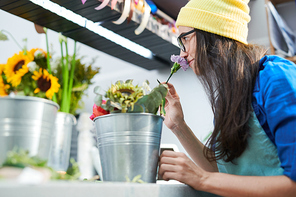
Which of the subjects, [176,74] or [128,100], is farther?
[176,74]

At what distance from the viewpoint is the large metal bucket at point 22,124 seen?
18.5 inches

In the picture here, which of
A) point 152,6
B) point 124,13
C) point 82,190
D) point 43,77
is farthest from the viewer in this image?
point 152,6

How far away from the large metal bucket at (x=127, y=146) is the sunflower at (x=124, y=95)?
0.04 meters

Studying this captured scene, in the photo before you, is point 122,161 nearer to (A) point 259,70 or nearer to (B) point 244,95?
(B) point 244,95

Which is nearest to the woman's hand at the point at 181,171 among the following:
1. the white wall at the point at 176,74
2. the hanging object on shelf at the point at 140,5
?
the hanging object on shelf at the point at 140,5

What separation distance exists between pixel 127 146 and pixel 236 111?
34cm

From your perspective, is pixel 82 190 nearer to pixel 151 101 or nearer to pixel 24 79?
pixel 151 101

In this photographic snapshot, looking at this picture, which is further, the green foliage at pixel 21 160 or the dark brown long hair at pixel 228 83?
the dark brown long hair at pixel 228 83

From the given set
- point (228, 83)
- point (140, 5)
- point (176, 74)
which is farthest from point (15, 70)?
point (176, 74)

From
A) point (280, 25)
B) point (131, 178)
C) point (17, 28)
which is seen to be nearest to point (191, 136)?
point (131, 178)

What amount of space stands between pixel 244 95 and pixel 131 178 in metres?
0.40

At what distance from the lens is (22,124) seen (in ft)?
1.57

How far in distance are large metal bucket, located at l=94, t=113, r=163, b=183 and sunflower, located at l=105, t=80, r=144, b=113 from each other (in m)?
0.04

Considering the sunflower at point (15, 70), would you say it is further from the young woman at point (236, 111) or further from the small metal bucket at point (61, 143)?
the young woman at point (236, 111)
